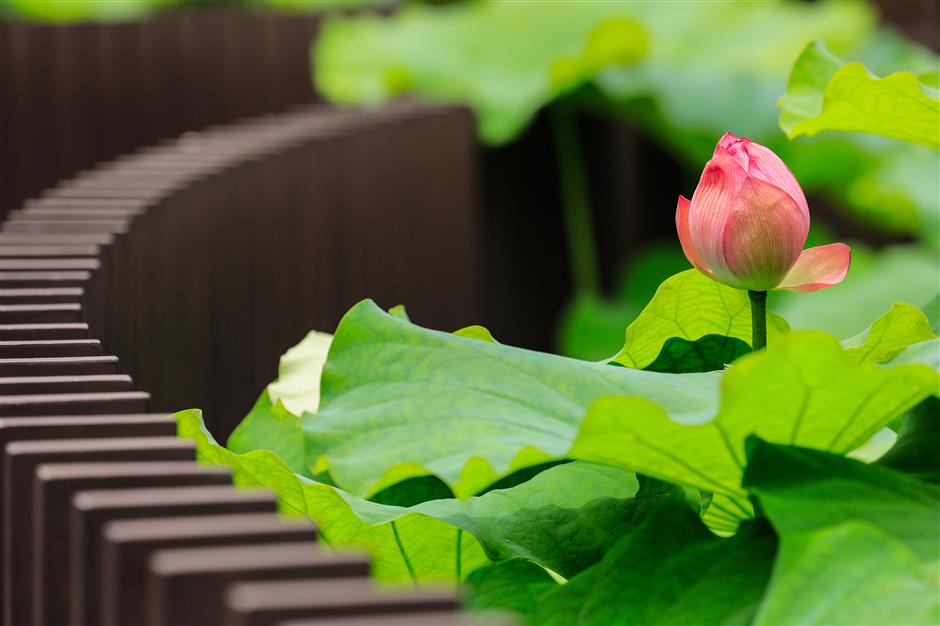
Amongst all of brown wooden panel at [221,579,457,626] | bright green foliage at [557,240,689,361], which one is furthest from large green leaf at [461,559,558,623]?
bright green foliage at [557,240,689,361]

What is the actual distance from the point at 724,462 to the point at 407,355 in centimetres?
24

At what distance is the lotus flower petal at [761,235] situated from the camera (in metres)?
1.01

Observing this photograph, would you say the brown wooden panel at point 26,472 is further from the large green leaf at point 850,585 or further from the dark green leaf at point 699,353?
the dark green leaf at point 699,353

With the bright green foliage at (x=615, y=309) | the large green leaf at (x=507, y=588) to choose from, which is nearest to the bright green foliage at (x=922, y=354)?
the large green leaf at (x=507, y=588)

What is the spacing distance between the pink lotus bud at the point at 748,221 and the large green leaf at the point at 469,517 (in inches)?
7.0

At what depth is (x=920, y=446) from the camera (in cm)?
99

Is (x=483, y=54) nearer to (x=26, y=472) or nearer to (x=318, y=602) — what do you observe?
(x=26, y=472)

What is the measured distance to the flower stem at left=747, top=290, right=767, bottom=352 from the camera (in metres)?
1.04

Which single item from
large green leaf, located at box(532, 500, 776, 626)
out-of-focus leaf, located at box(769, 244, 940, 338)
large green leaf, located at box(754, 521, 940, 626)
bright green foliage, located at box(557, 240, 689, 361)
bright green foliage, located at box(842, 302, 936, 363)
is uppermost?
bright green foliage, located at box(842, 302, 936, 363)

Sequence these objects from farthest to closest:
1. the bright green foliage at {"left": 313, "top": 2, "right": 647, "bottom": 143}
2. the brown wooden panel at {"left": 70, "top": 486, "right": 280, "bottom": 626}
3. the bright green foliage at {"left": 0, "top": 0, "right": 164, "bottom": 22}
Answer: the bright green foliage at {"left": 0, "top": 0, "right": 164, "bottom": 22} < the bright green foliage at {"left": 313, "top": 2, "right": 647, "bottom": 143} < the brown wooden panel at {"left": 70, "top": 486, "right": 280, "bottom": 626}

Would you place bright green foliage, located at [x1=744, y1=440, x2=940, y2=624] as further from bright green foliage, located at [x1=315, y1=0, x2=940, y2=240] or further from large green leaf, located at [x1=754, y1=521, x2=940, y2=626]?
bright green foliage, located at [x1=315, y1=0, x2=940, y2=240]

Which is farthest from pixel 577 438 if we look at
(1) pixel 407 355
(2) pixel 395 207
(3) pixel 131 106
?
(3) pixel 131 106

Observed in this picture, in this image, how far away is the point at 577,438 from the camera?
822 mm

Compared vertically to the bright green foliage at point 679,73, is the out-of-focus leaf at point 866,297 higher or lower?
lower
